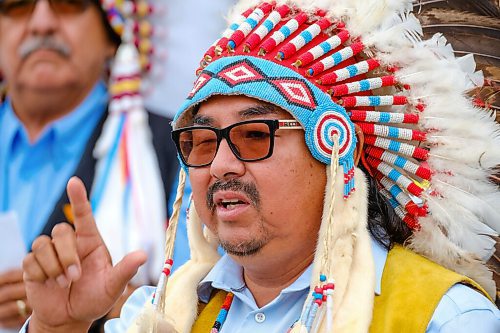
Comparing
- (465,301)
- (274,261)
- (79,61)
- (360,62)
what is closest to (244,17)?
(360,62)

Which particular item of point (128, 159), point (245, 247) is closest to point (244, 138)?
point (245, 247)

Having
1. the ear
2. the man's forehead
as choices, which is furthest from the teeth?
the ear

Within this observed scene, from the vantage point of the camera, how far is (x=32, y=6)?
449 cm

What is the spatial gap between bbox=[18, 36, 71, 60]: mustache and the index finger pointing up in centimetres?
229

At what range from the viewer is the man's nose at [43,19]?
4.45 meters

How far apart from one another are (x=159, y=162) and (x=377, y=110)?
1.93 m

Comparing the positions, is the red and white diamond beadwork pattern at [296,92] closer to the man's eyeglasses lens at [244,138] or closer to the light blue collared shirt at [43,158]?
the man's eyeglasses lens at [244,138]

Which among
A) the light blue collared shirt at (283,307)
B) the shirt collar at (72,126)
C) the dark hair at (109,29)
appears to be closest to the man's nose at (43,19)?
the dark hair at (109,29)

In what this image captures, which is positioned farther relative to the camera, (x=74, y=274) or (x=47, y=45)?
(x=47, y=45)

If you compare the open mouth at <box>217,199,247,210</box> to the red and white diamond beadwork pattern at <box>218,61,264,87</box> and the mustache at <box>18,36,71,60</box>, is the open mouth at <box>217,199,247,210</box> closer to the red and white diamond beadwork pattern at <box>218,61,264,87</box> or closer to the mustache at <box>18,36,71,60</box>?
the red and white diamond beadwork pattern at <box>218,61,264,87</box>

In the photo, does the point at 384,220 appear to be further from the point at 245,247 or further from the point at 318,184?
the point at 245,247

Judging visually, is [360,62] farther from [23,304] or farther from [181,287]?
[23,304]

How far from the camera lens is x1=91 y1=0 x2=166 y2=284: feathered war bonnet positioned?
156 inches

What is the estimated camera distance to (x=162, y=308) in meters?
2.38
